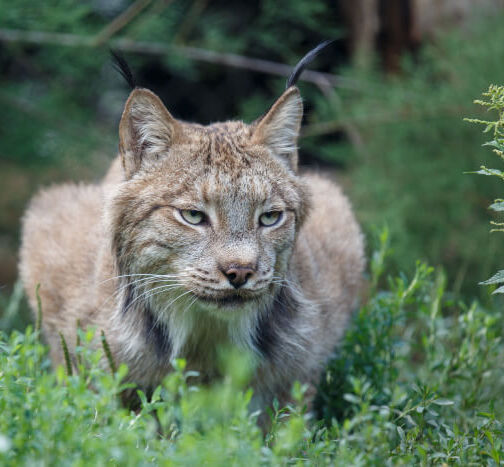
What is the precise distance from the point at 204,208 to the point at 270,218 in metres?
0.35

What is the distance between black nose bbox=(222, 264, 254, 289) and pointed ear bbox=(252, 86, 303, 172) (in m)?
0.80

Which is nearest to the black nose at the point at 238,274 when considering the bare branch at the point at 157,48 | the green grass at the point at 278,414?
the green grass at the point at 278,414

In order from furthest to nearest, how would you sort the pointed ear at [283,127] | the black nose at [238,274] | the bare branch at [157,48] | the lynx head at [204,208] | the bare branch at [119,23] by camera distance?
the bare branch at [157,48] < the bare branch at [119,23] < the pointed ear at [283,127] < the lynx head at [204,208] < the black nose at [238,274]

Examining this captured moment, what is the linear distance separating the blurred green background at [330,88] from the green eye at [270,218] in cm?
237

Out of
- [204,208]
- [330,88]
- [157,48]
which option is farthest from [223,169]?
[330,88]

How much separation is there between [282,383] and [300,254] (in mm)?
779

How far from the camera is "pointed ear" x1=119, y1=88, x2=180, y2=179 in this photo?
12.3 feet

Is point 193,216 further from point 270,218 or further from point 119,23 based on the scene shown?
point 119,23

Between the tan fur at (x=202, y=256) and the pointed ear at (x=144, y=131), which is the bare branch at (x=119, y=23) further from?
the pointed ear at (x=144, y=131)

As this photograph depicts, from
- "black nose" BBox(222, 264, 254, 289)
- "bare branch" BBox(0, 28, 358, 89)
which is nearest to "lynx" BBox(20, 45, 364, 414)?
"black nose" BBox(222, 264, 254, 289)

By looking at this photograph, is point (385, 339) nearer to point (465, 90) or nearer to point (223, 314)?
point (223, 314)

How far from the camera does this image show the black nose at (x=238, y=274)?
3.45 meters

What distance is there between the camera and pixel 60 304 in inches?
180

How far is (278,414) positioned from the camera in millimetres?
3016
